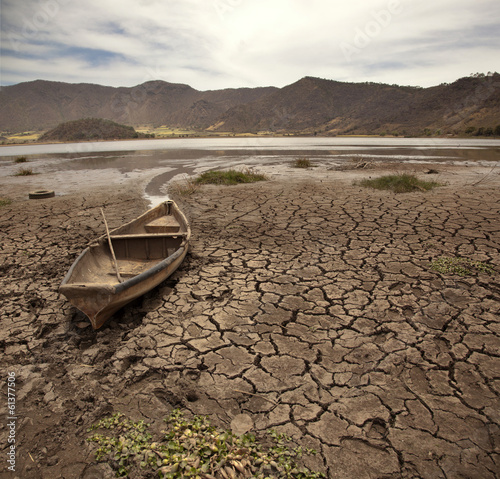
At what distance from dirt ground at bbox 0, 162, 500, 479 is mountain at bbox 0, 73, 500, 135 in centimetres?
5142

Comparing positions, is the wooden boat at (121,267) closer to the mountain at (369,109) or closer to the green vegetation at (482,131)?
the green vegetation at (482,131)

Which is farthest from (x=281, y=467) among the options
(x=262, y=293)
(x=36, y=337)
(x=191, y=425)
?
(x=36, y=337)

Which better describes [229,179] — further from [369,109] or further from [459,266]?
[369,109]

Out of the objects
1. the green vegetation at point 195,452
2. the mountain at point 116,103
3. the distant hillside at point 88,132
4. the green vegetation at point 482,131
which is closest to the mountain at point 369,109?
the green vegetation at point 482,131

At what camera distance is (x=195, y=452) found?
1.90 meters

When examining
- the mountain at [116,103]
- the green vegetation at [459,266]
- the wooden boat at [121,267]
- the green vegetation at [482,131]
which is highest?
the mountain at [116,103]


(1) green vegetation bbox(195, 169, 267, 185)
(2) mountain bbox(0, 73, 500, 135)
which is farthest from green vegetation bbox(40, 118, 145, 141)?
(1) green vegetation bbox(195, 169, 267, 185)

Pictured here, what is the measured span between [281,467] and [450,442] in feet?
3.39

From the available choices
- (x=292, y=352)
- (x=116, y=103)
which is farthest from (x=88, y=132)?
(x=116, y=103)

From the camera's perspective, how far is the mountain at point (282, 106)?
5466 centimetres

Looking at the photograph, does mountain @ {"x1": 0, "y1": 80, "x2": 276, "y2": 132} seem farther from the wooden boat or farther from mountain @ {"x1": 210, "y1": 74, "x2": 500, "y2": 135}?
the wooden boat

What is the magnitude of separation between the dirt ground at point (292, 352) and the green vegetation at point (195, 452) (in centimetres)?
10

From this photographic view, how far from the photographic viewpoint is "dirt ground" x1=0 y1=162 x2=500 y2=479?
203 cm

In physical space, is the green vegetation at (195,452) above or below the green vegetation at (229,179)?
above
